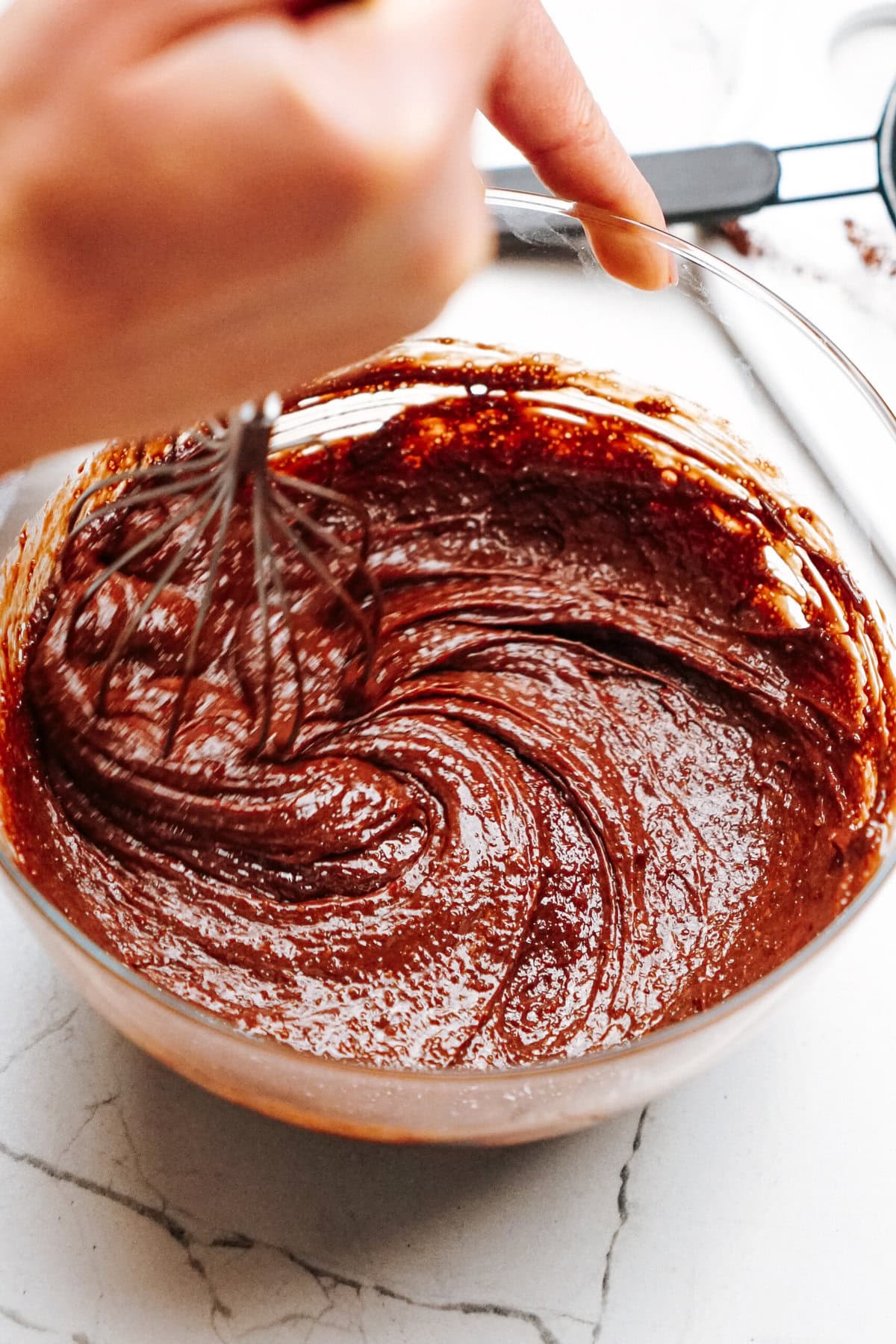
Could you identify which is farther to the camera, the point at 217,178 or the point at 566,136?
the point at 566,136

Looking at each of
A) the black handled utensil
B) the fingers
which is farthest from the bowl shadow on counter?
the black handled utensil

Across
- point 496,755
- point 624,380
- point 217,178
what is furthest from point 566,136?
point 217,178

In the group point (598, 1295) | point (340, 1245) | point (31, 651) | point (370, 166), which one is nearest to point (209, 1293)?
point (340, 1245)

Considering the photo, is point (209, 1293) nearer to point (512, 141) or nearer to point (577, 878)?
point (577, 878)

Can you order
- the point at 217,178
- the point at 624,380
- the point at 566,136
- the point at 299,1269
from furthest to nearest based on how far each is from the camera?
1. the point at 624,380
2. the point at 566,136
3. the point at 299,1269
4. the point at 217,178

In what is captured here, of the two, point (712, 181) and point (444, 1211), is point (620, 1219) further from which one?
point (712, 181)

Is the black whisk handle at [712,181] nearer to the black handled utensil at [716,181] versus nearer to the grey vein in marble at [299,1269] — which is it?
the black handled utensil at [716,181]

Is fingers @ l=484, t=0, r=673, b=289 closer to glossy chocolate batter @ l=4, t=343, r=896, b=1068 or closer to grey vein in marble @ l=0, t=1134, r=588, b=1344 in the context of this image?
glossy chocolate batter @ l=4, t=343, r=896, b=1068
